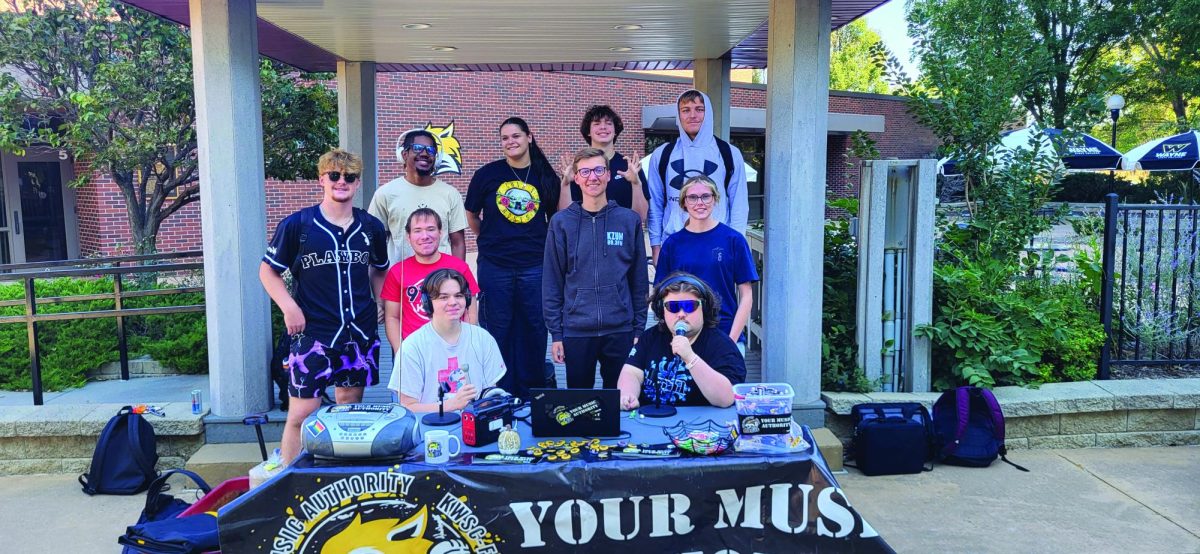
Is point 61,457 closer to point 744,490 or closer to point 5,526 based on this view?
point 5,526

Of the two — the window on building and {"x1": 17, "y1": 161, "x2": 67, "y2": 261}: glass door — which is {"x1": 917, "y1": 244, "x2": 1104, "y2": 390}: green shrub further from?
the window on building

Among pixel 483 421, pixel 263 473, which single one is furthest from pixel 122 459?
pixel 483 421

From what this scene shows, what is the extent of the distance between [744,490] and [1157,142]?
18.7m

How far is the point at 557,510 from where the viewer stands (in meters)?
3.13

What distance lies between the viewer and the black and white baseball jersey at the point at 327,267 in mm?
4195

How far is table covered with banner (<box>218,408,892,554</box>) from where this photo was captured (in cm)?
305

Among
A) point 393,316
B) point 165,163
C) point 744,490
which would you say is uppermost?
point 165,163

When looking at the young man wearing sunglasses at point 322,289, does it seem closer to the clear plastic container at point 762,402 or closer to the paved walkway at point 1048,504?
the clear plastic container at point 762,402

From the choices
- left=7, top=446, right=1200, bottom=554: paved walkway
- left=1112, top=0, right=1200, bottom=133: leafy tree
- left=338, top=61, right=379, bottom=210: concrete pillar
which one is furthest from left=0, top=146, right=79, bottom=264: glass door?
left=1112, top=0, right=1200, bottom=133: leafy tree

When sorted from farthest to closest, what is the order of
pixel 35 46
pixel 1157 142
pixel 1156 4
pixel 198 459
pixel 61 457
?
pixel 1156 4
pixel 1157 142
pixel 35 46
pixel 61 457
pixel 198 459

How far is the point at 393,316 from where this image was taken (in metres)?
4.50

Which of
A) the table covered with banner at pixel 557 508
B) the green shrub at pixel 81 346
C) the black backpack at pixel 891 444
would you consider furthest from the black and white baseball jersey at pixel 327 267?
Answer: the green shrub at pixel 81 346

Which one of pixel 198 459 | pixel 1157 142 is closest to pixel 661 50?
pixel 198 459

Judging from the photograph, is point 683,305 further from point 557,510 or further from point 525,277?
point 525,277
